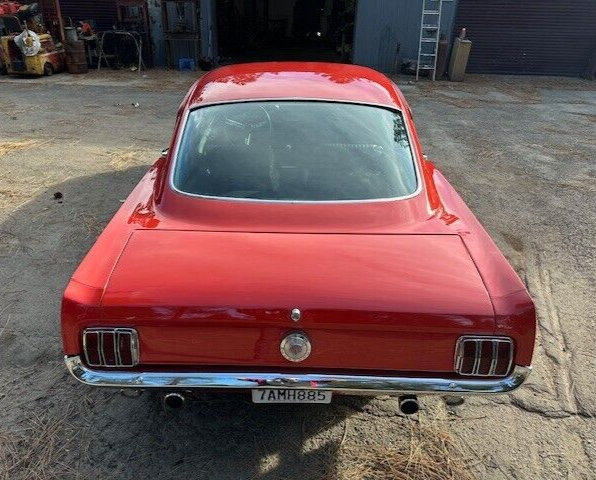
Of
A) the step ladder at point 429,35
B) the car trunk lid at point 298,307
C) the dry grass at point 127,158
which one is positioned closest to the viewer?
the car trunk lid at point 298,307

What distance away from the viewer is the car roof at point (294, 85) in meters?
3.41

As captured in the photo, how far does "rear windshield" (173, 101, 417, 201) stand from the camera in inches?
115

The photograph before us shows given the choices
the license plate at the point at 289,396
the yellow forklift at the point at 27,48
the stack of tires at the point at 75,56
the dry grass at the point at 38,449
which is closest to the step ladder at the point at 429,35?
the stack of tires at the point at 75,56

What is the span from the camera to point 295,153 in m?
3.07

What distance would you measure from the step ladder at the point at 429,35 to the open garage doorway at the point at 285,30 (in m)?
2.28

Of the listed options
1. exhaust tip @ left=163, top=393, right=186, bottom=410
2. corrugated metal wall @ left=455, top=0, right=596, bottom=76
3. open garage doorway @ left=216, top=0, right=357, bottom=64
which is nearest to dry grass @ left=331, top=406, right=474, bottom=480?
exhaust tip @ left=163, top=393, right=186, bottom=410

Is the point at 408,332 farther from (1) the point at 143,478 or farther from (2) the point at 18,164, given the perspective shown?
(2) the point at 18,164

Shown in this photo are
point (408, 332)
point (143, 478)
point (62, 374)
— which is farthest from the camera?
point (62, 374)

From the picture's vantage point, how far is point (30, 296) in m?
3.95

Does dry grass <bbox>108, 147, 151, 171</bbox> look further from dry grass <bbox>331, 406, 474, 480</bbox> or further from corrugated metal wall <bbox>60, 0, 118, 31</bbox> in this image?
corrugated metal wall <bbox>60, 0, 118, 31</bbox>

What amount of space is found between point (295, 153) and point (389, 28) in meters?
12.0

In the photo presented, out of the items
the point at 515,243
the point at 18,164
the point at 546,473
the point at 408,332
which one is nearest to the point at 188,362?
the point at 408,332

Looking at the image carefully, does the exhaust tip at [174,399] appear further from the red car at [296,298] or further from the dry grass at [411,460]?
the dry grass at [411,460]

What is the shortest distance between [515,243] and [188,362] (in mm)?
3818
